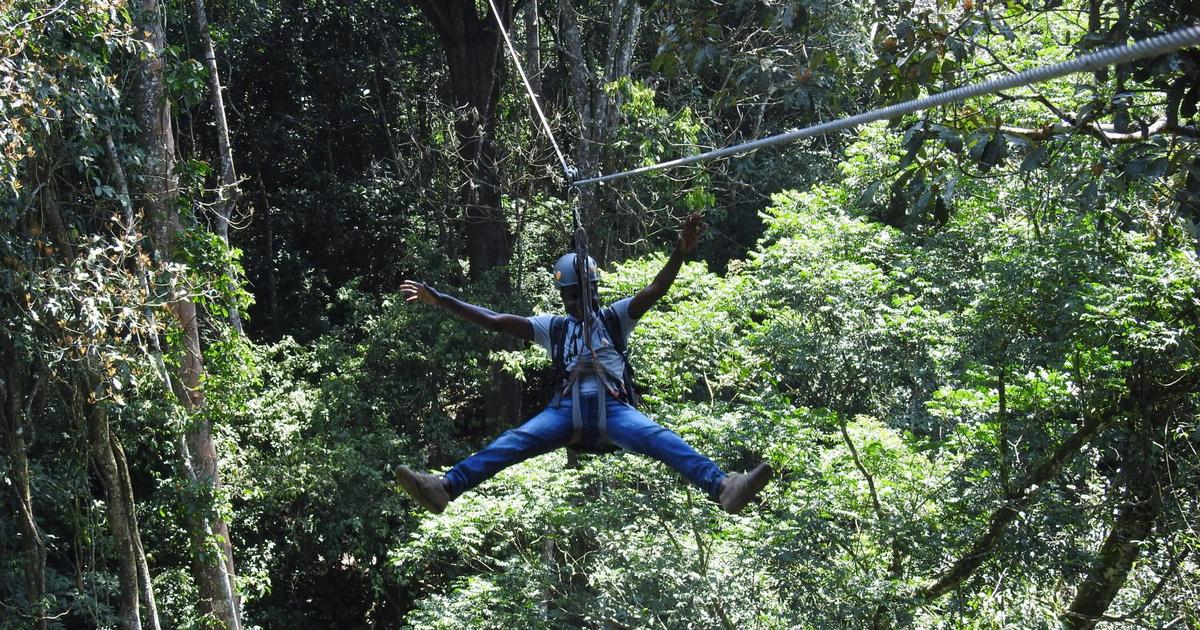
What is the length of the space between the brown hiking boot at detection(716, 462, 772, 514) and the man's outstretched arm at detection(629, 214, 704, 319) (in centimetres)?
65

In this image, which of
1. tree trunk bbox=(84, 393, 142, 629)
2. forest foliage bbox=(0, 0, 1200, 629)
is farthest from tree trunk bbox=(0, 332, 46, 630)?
tree trunk bbox=(84, 393, 142, 629)

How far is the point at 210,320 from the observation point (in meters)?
7.98

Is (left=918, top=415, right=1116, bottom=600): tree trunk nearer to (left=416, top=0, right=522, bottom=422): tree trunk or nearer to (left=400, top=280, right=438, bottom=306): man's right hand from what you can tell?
(left=400, top=280, right=438, bottom=306): man's right hand

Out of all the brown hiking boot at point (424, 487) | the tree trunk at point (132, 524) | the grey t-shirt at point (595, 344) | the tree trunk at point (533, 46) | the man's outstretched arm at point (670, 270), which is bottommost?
the brown hiking boot at point (424, 487)

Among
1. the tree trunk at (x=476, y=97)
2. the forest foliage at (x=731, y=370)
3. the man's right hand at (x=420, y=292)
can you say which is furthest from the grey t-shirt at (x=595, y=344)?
the tree trunk at (x=476, y=97)

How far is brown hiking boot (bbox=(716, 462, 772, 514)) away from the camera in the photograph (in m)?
3.13

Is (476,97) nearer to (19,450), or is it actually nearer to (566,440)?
(19,450)

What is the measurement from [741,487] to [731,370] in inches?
170

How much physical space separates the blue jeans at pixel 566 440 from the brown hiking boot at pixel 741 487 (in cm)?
14

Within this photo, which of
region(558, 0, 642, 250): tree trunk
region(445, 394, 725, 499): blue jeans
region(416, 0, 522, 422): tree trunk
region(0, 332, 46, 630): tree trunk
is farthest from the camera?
region(416, 0, 522, 422): tree trunk

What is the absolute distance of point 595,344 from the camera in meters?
3.59

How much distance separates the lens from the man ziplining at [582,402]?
3.38 m

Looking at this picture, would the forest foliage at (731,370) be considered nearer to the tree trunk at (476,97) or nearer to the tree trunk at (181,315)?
the tree trunk at (181,315)

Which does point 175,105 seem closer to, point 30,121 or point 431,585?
point 30,121
